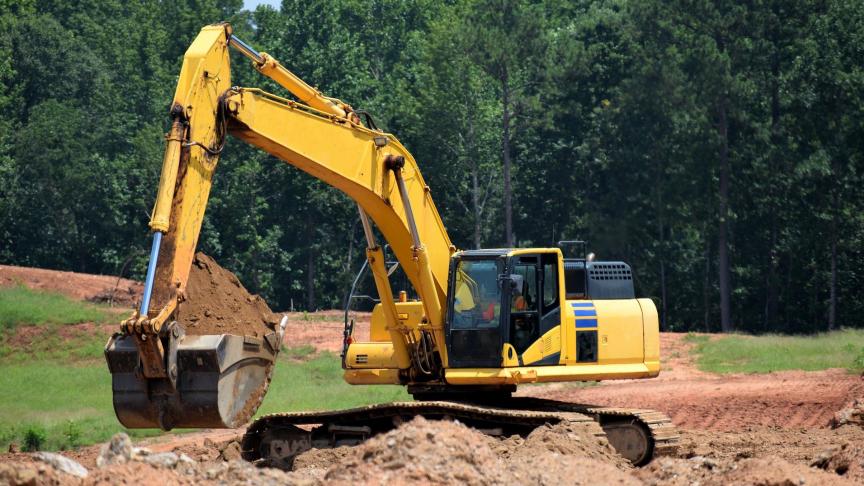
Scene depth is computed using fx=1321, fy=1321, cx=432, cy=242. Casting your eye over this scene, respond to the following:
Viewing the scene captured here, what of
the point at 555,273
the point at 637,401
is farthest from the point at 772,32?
the point at 555,273

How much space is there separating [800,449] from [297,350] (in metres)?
21.2

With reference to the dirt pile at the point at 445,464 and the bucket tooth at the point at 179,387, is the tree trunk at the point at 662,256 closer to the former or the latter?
the bucket tooth at the point at 179,387

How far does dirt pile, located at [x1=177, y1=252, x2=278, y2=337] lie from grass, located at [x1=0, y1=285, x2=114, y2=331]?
2287cm

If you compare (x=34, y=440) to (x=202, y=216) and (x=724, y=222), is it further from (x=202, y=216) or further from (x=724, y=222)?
(x=724, y=222)

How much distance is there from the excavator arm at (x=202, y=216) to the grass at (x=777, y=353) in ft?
52.1

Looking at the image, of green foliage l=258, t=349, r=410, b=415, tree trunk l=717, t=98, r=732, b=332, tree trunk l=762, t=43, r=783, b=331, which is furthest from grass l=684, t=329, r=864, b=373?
tree trunk l=762, t=43, r=783, b=331

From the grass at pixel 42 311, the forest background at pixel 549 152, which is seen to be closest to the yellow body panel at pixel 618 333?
the grass at pixel 42 311

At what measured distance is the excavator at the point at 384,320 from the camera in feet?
47.3

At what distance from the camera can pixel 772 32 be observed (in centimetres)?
5250

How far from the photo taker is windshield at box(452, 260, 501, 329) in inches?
653

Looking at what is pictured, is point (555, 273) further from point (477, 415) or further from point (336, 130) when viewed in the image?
point (336, 130)

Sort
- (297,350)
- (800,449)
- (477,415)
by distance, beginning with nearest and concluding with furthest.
Answer: 1. (477,415)
2. (800,449)
3. (297,350)

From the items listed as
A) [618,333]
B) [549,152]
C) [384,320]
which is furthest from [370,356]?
[549,152]

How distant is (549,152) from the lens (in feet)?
207
